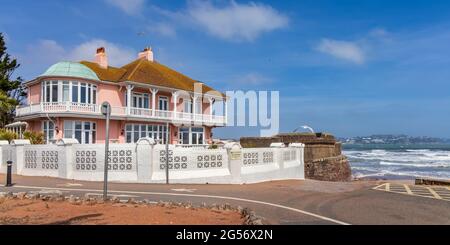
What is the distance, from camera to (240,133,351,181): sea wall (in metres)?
35.6

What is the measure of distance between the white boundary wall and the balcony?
8326 millimetres

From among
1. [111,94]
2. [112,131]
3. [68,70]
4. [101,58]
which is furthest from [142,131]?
[68,70]

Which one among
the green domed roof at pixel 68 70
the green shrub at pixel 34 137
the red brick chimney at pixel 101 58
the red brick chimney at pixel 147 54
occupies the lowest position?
the green shrub at pixel 34 137

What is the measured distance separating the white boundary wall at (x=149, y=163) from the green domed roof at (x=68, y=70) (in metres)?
9.61

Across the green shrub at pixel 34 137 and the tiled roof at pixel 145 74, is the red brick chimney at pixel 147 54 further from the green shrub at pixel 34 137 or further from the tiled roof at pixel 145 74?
the green shrub at pixel 34 137

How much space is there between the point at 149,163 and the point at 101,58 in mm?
20593

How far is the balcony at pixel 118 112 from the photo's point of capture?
26.7m

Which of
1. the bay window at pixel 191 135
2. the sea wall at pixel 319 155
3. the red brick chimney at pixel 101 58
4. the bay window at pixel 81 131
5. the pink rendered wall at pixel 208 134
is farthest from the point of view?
the pink rendered wall at pixel 208 134

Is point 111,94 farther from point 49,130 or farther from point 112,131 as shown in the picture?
point 49,130

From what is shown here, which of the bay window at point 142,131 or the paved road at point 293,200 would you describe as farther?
the bay window at point 142,131

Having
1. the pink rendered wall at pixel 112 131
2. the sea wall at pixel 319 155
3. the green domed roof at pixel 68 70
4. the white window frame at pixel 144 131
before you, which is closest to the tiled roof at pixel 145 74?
the green domed roof at pixel 68 70

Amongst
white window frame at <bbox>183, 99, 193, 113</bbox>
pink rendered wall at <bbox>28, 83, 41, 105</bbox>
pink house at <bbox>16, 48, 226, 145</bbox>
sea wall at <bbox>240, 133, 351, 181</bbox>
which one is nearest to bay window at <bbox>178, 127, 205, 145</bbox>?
pink house at <bbox>16, 48, 226, 145</bbox>

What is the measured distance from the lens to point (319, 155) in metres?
38.8
